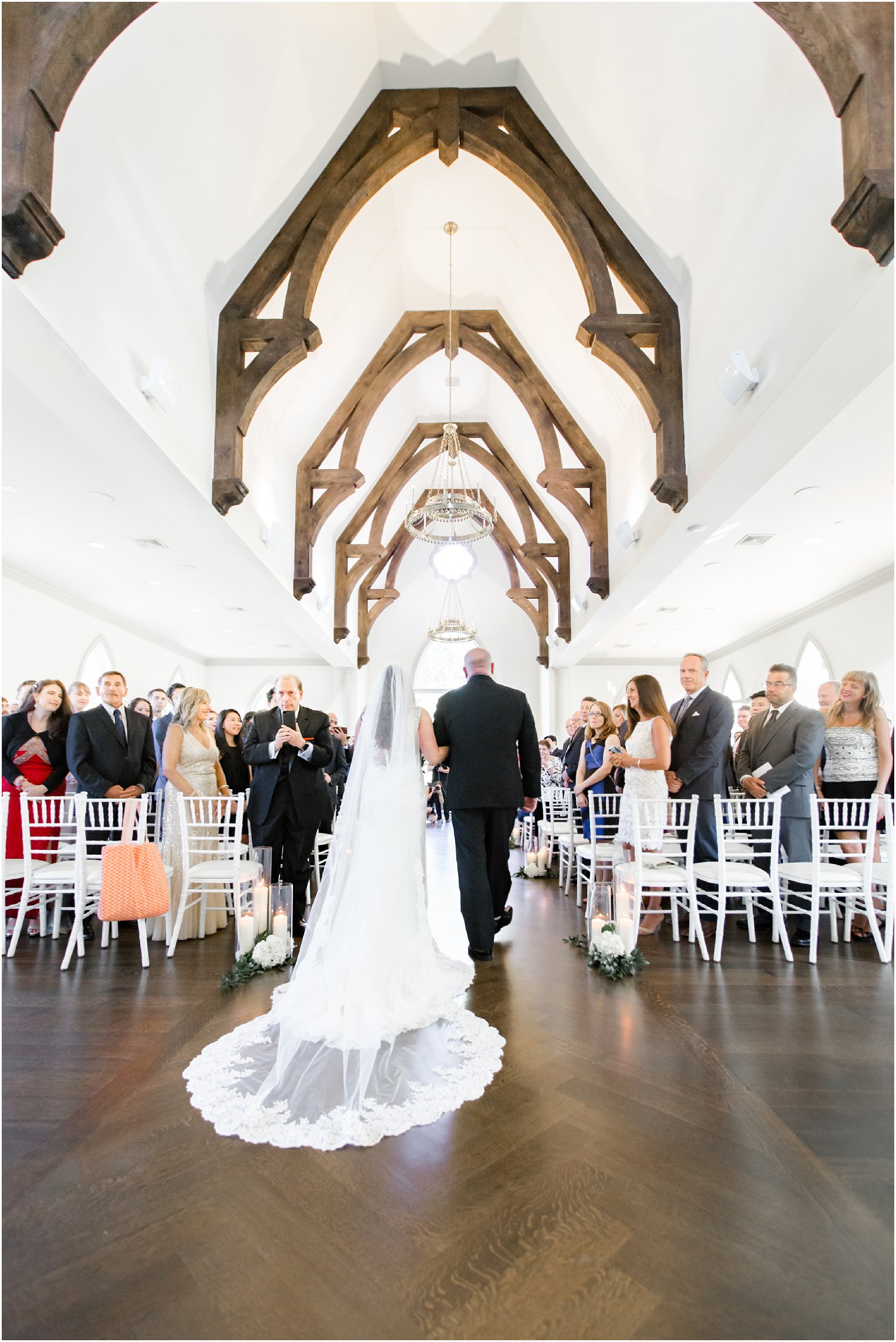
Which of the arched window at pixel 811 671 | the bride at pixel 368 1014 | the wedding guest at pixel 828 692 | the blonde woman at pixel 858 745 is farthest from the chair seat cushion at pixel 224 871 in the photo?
the arched window at pixel 811 671

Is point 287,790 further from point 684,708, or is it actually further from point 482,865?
point 684,708

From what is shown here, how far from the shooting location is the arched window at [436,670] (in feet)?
51.7

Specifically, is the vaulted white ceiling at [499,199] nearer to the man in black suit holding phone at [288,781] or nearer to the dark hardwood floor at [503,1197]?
the man in black suit holding phone at [288,781]

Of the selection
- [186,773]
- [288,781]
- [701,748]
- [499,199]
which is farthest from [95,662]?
[701,748]

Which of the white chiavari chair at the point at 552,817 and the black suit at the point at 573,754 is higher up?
the black suit at the point at 573,754

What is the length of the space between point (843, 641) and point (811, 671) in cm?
146

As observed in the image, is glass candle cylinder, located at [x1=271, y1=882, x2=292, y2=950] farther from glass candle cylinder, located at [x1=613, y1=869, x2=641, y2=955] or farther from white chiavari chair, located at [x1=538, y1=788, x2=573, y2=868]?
white chiavari chair, located at [x1=538, y1=788, x2=573, y2=868]

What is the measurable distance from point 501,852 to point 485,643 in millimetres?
11417

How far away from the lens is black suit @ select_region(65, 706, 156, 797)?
177 inches

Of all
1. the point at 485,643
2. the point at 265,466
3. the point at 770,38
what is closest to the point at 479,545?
the point at 485,643

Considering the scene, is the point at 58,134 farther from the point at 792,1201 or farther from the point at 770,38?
the point at 792,1201

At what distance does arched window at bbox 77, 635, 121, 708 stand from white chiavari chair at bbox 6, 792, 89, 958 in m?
5.68

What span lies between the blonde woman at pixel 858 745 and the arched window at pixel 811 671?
549cm

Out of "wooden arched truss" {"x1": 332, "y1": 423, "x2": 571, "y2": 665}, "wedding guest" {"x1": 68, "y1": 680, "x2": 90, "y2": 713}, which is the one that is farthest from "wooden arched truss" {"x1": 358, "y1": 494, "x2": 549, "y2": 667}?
"wedding guest" {"x1": 68, "y1": 680, "x2": 90, "y2": 713}
